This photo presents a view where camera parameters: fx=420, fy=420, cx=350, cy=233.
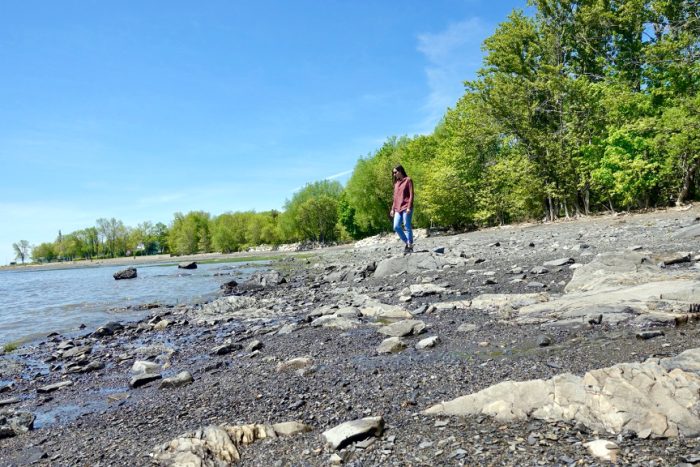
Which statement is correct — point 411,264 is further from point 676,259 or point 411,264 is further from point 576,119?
point 576,119

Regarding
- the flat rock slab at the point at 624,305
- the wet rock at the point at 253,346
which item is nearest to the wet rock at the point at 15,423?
the wet rock at the point at 253,346

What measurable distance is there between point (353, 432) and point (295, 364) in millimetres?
2875

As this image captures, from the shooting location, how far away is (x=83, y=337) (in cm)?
1199

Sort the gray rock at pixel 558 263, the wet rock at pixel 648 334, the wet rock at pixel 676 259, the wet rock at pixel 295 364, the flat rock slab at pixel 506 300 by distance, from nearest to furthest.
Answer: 1. the wet rock at pixel 648 334
2. the wet rock at pixel 295 364
3. the flat rock slab at pixel 506 300
4. the wet rock at pixel 676 259
5. the gray rock at pixel 558 263

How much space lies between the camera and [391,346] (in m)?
6.59

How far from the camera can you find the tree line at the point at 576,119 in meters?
34.0

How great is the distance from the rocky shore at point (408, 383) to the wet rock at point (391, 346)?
0.02 meters

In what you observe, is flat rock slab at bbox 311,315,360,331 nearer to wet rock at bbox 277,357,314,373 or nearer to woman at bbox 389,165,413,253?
wet rock at bbox 277,357,314,373

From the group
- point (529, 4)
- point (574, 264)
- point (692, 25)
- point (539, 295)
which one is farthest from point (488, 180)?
point (539, 295)

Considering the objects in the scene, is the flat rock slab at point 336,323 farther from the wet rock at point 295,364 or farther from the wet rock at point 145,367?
the wet rock at point 145,367

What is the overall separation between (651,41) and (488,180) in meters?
20.6

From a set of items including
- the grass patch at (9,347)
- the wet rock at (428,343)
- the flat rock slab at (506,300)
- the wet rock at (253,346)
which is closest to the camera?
the wet rock at (428,343)

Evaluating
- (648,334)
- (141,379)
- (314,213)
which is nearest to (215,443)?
(141,379)

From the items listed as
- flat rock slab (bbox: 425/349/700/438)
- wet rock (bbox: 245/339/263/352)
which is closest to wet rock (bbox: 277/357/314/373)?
wet rock (bbox: 245/339/263/352)
